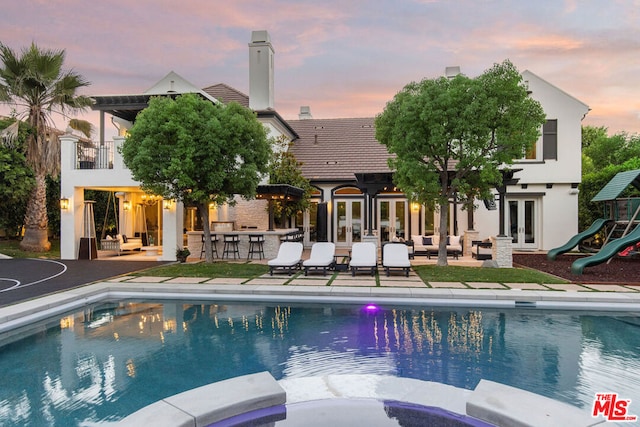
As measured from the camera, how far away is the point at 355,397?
164 inches

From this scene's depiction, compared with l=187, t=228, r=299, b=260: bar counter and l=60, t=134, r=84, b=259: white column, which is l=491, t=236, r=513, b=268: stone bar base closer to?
l=187, t=228, r=299, b=260: bar counter

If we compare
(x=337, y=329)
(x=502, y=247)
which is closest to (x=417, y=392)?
(x=337, y=329)

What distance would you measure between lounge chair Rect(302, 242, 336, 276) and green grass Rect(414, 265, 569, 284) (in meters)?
2.81

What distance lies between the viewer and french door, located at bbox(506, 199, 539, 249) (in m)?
19.0

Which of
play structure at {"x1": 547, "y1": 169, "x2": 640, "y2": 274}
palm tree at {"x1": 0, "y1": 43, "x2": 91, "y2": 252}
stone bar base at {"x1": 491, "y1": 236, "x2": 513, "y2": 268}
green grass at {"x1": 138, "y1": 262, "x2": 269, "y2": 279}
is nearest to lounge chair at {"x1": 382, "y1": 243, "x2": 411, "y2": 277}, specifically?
stone bar base at {"x1": 491, "y1": 236, "x2": 513, "y2": 268}

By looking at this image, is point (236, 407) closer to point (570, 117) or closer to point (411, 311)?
point (411, 311)

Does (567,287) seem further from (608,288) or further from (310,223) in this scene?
(310,223)

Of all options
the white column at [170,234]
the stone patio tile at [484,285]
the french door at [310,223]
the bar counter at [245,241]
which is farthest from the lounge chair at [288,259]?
the french door at [310,223]

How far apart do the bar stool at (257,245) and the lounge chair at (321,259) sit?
11.8 feet

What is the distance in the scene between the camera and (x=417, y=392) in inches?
160

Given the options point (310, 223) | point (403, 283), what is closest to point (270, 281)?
point (403, 283)

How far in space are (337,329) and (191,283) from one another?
4885mm

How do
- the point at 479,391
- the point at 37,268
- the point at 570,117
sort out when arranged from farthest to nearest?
the point at 570,117, the point at 37,268, the point at 479,391

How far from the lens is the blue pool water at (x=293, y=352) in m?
4.51
